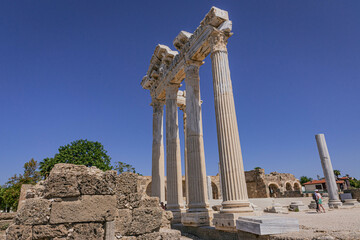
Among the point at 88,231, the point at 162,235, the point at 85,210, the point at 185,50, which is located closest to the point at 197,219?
the point at 162,235

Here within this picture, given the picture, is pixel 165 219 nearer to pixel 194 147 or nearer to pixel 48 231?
pixel 48 231

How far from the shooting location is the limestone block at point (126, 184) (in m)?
4.11

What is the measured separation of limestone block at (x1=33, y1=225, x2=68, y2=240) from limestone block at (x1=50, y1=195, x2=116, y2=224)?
0.29ft

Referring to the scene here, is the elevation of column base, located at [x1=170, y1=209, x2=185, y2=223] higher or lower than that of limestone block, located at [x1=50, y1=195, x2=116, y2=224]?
lower

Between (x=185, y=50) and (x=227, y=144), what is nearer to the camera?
(x=227, y=144)

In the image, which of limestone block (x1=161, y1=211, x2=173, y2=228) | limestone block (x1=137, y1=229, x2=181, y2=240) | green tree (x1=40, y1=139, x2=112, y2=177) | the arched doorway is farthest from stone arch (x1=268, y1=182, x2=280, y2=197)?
limestone block (x1=137, y1=229, x2=181, y2=240)

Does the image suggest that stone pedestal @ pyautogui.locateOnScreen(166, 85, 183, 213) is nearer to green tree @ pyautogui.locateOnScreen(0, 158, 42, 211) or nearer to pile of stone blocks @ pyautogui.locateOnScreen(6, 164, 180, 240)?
pile of stone blocks @ pyautogui.locateOnScreen(6, 164, 180, 240)

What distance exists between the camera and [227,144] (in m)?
9.02

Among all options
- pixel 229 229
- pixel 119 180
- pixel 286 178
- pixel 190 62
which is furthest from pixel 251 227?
pixel 286 178

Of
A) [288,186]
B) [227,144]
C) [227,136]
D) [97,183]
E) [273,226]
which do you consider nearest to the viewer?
[97,183]

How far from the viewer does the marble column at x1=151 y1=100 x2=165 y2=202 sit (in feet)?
50.1

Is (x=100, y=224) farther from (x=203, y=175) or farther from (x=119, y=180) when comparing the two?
(x=203, y=175)

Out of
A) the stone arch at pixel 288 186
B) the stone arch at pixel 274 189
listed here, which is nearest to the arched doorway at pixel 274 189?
the stone arch at pixel 274 189

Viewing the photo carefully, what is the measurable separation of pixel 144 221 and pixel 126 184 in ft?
2.49
